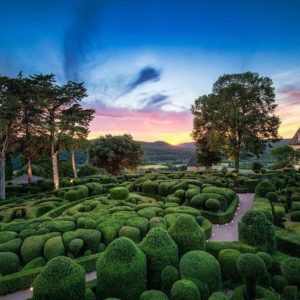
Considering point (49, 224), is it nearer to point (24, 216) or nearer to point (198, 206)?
point (24, 216)

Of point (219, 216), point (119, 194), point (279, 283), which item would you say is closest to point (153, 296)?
point (279, 283)

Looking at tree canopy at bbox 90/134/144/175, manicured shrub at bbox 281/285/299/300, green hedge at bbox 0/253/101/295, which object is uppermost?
tree canopy at bbox 90/134/144/175

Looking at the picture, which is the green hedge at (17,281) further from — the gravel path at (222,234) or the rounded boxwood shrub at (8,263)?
the rounded boxwood shrub at (8,263)

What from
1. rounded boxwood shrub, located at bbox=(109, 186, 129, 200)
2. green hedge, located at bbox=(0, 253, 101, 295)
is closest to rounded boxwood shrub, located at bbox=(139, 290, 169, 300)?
green hedge, located at bbox=(0, 253, 101, 295)

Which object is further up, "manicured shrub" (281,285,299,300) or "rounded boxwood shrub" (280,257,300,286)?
"rounded boxwood shrub" (280,257,300,286)

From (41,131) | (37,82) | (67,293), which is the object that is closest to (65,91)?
(37,82)

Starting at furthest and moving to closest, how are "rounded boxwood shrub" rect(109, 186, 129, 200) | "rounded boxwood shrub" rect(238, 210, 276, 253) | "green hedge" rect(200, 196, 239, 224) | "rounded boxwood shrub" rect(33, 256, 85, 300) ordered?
"rounded boxwood shrub" rect(109, 186, 129, 200)
"green hedge" rect(200, 196, 239, 224)
"rounded boxwood shrub" rect(238, 210, 276, 253)
"rounded boxwood shrub" rect(33, 256, 85, 300)

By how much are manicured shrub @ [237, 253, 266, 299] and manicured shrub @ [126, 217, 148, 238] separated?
20.3 ft

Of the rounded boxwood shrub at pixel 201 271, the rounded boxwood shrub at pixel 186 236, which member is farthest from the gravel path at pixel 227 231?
the rounded boxwood shrub at pixel 201 271

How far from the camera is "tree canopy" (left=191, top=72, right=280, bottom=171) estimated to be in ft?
120

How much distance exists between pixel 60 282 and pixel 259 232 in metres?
7.83

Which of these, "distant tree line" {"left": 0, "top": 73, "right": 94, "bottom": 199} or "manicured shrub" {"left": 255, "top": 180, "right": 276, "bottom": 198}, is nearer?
"manicured shrub" {"left": 255, "top": 180, "right": 276, "bottom": 198}

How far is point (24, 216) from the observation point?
18.6 m

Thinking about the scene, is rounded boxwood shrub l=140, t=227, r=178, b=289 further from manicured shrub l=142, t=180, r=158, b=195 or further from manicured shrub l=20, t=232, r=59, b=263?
manicured shrub l=142, t=180, r=158, b=195
